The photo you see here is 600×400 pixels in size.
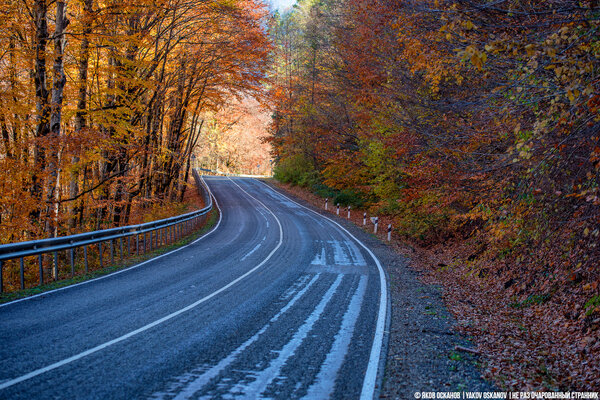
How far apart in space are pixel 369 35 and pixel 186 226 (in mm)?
12945

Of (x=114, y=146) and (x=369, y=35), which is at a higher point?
(x=369, y=35)

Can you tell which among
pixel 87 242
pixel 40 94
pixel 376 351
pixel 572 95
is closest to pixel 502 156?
pixel 572 95

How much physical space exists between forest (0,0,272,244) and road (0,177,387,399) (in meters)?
4.03

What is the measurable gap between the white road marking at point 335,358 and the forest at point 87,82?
8.75m

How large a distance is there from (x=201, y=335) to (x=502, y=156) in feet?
22.4

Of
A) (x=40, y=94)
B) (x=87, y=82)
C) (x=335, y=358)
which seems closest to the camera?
(x=335, y=358)

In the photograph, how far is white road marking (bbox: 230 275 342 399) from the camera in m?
4.18

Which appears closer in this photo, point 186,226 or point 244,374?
point 244,374

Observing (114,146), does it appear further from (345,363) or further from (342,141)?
(342,141)

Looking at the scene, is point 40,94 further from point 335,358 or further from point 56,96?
point 335,358

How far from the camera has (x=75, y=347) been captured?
203 inches

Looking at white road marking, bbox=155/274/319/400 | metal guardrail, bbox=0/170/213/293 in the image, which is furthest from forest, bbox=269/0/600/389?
metal guardrail, bbox=0/170/213/293

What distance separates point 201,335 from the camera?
5.82 meters

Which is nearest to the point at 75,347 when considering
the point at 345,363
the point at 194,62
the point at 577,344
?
the point at 345,363
